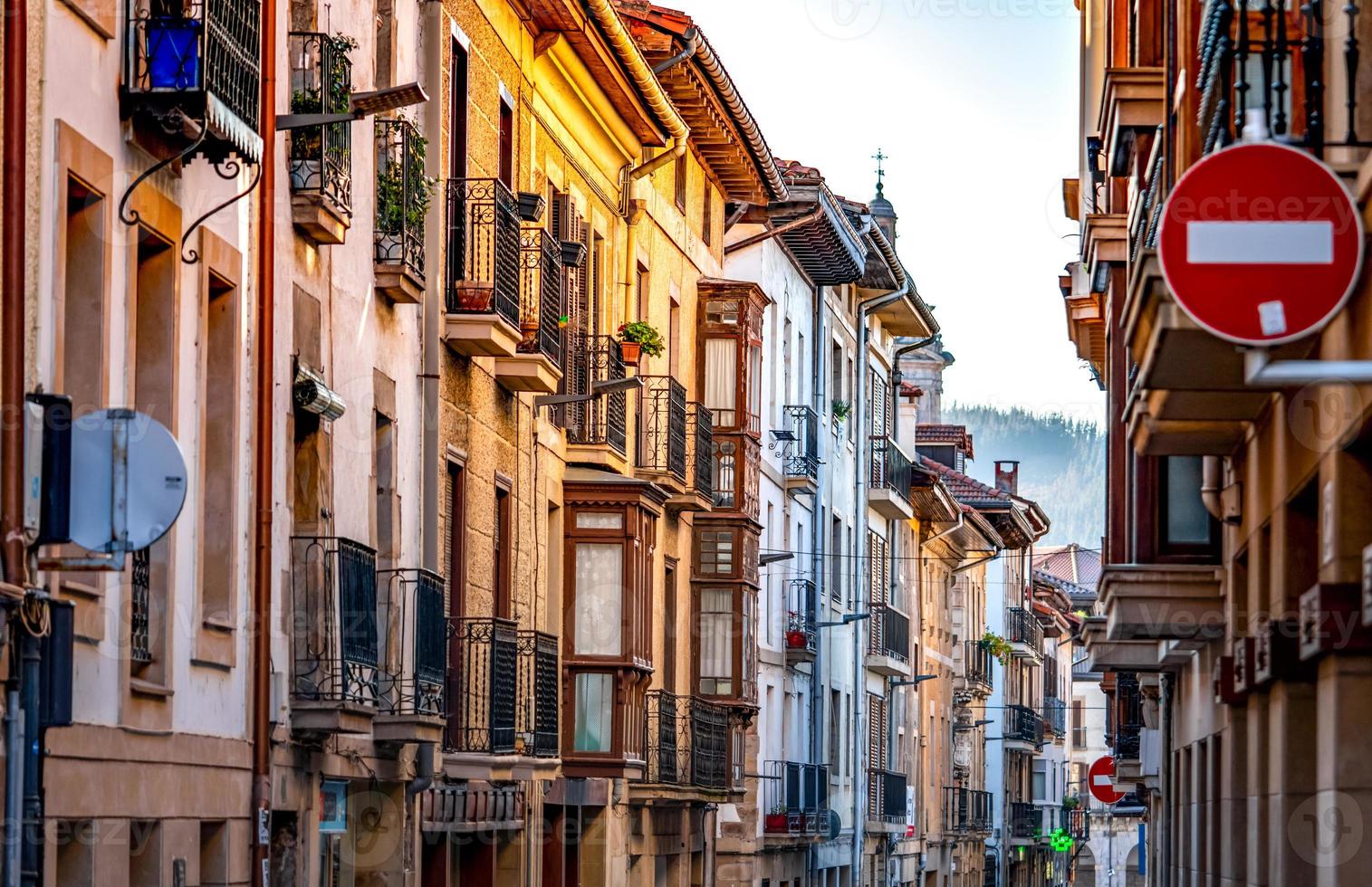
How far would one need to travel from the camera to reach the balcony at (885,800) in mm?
51062

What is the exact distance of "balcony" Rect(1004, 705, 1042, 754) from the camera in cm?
8069

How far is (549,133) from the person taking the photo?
2614 centimetres

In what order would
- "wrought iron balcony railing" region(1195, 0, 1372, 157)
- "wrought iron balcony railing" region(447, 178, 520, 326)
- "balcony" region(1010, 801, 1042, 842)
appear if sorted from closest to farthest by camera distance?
"wrought iron balcony railing" region(1195, 0, 1372, 157), "wrought iron balcony railing" region(447, 178, 520, 326), "balcony" region(1010, 801, 1042, 842)

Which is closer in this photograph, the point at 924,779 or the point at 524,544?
the point at 524,544

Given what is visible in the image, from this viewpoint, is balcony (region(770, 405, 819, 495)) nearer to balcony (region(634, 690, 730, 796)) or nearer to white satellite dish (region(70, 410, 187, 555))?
balcony (region(634, 690, 730, 796))

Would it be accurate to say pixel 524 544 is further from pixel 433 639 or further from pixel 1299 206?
pixel 1299 206

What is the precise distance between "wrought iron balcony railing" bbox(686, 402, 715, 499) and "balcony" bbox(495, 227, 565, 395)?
6.97 m

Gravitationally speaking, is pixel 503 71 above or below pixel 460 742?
above

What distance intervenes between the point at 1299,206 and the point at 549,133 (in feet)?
61.8

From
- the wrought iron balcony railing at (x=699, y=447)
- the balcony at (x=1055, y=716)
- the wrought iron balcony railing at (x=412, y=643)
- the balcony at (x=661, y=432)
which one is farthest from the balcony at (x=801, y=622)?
the balcony at (x=1055, y=716)

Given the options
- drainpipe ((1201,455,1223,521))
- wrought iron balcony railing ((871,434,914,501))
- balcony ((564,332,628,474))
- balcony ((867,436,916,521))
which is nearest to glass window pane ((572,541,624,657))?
balcony ((564,332,628,474))

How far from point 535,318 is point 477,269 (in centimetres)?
171

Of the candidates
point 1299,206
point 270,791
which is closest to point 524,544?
point 270,791

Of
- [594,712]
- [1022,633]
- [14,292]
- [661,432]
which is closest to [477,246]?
[594,712]
